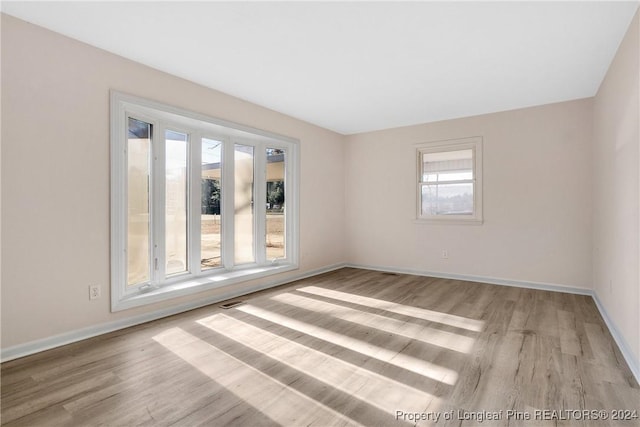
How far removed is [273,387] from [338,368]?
0.48 m

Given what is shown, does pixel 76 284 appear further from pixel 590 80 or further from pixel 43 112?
pixel 590 80

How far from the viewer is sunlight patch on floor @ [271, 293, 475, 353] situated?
8.53 feet

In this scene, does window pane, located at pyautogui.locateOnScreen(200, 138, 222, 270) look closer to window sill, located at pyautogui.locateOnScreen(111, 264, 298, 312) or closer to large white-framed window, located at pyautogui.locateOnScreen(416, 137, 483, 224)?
window sill, located at pyautogui.locateOnScreen(111, 264, 298, 312)

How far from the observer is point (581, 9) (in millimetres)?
2207

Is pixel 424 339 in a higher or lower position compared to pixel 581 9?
lower

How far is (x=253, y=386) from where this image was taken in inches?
77.2

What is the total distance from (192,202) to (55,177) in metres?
1.41

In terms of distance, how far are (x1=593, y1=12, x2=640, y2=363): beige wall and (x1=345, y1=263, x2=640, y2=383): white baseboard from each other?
66 millimetres

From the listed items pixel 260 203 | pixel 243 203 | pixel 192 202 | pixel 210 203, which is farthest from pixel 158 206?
pixel 260 203

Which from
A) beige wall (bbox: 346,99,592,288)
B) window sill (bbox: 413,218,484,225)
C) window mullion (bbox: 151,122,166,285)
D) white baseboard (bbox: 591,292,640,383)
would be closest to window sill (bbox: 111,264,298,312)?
window mullion (bbox: 151,122,166,285)

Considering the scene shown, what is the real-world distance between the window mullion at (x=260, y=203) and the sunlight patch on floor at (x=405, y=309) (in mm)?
860

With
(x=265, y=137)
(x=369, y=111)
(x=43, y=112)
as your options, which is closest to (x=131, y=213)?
(x=43, y=112)

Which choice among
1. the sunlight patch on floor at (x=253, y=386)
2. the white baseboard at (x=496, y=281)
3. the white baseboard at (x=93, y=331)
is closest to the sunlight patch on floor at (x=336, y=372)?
the sunlight patch on floor at (x=253, y=386)

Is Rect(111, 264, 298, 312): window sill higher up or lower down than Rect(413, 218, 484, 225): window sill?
lower down
